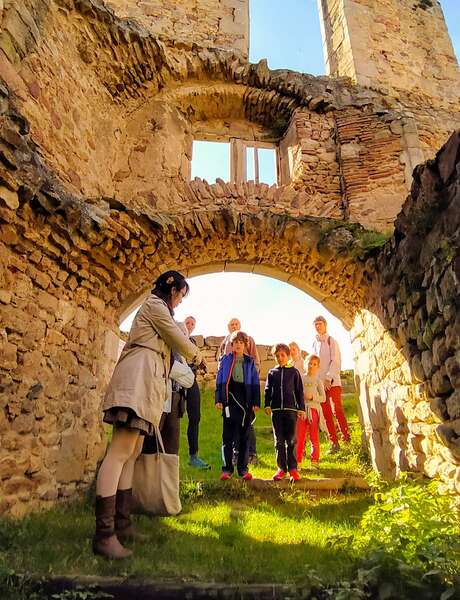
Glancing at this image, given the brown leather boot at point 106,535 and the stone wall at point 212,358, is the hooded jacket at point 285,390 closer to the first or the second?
the brown leather boot at point 106,535

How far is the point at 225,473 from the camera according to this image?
14.1 feet

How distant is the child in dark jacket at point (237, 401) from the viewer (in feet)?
14.4

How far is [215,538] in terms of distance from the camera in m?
2.73

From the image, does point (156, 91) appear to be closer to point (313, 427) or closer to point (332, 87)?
point (332, 87)

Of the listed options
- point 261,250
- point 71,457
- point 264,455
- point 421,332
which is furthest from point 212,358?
point 421,332

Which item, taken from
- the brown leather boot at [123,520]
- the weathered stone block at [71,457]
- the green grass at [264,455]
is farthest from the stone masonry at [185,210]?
the brown leather boot at [123,520]

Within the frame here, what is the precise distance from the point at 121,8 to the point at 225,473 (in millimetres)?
8438

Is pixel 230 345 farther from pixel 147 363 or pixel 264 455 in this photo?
pixel 147 363

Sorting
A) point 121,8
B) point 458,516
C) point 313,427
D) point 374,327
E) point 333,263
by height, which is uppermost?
point 121,8

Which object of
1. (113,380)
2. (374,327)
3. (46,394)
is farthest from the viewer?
(374,327)

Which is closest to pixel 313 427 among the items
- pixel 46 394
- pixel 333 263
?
pixel 333 263

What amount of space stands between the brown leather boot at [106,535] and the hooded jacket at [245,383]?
2.28 metres

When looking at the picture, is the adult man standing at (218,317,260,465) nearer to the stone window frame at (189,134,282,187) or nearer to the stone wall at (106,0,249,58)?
the stone window frame at (189,134,282,187)

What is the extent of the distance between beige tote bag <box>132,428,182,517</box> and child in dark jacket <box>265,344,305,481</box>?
1.92 meters
